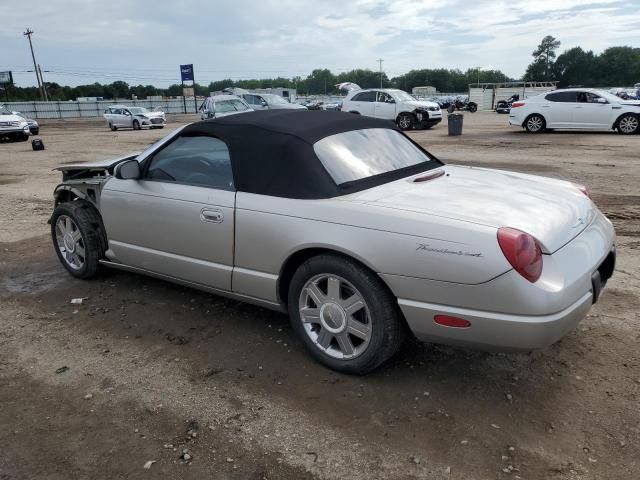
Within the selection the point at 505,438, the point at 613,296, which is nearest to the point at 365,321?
the point at 505,438

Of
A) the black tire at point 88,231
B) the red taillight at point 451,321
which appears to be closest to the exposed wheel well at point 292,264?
the red taillight at point 451,321

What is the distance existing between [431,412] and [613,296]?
2280mm

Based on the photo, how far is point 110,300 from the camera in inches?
180

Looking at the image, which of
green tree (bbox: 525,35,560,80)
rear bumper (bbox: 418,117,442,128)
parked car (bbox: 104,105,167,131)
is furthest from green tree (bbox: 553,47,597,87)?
parked car (bbox: 104,105,167,131)

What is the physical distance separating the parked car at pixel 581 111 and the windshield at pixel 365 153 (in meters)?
17.1

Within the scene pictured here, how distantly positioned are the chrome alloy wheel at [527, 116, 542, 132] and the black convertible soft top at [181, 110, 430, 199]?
1781 cm

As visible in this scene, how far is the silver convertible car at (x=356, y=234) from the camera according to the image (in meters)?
2.64

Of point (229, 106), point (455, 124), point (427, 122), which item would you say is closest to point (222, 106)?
point (229, 106)

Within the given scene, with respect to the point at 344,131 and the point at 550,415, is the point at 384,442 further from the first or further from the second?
the point at 344,131

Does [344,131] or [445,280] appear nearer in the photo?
[445,280]

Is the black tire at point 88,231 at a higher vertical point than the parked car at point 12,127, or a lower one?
higher

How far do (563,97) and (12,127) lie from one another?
73.8 ft

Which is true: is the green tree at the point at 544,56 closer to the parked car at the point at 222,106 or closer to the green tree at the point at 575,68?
the green tree at the point at 575,68

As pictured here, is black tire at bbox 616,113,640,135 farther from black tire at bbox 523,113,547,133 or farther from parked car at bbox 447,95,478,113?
parked car at bbox 447,95,478,113
